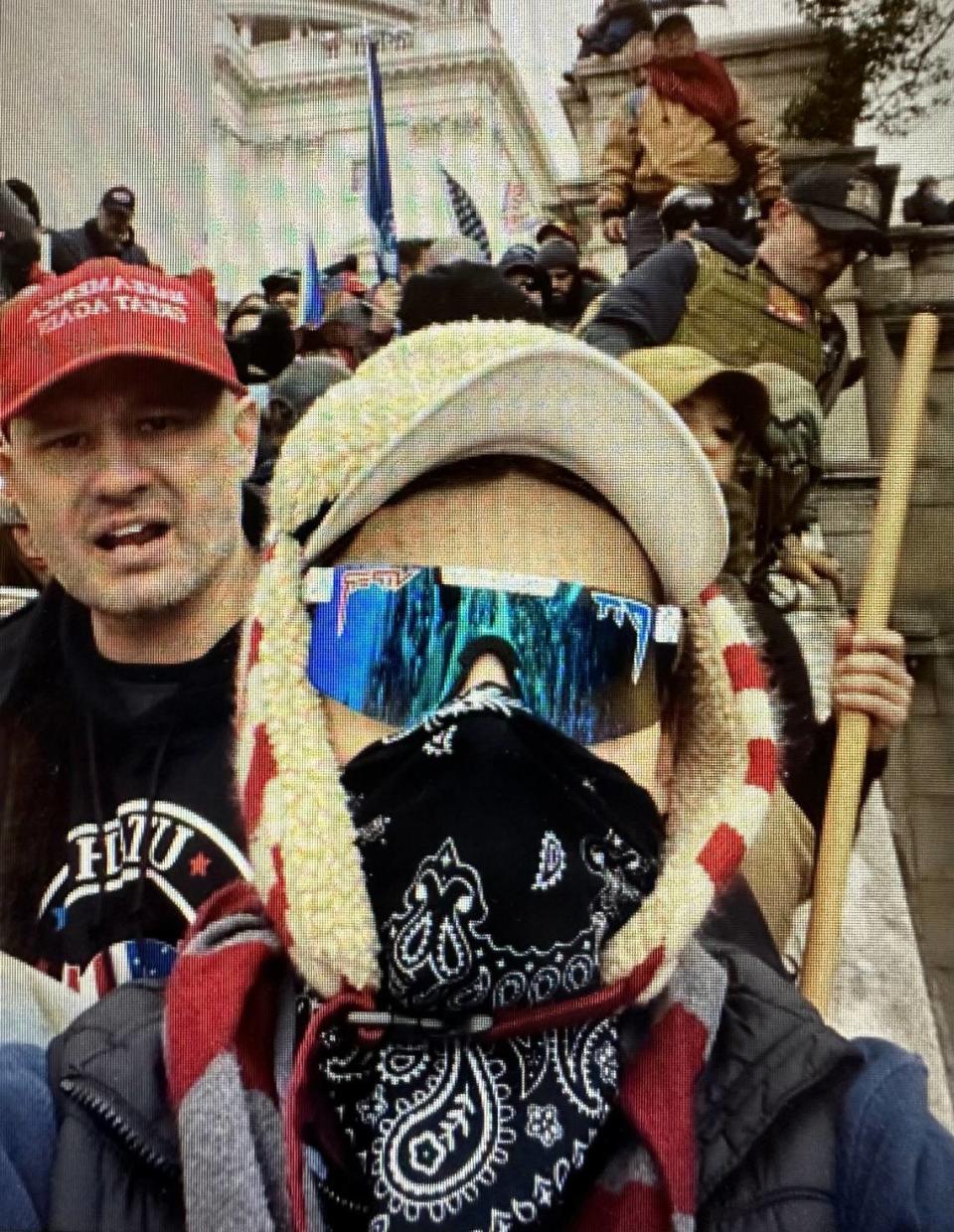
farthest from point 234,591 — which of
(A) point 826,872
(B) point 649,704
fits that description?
(A) point 826,872

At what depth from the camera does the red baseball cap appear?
1.11m

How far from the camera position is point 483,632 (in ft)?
2.56

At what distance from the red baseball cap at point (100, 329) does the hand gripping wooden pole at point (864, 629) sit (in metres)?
0.64

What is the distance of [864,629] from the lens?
1.07 m

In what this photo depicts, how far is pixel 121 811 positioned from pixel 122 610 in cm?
20

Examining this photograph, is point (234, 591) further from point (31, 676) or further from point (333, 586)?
point (333, 586)

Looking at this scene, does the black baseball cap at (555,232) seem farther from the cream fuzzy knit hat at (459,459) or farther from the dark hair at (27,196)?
the dark hair at (27,196)

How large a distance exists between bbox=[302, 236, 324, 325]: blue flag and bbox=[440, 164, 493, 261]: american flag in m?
0.16

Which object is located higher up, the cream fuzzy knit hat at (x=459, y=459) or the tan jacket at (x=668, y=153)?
the tan jacket at (x=668, y=153)

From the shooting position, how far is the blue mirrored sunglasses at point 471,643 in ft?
2.57

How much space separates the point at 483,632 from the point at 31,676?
0.64 metres

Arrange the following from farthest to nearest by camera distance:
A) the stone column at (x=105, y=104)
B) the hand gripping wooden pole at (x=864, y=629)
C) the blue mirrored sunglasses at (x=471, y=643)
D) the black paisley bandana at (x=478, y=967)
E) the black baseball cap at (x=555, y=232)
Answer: the stone column at (x=105, y=104) < the black baseball cap at (x=555, y=232) < the hand gripping wooden pole at (x=864, y=629) < the blue mirrored sunglasses at (x=471, y=643) < the black paisley bandana at (x=478, y=967)

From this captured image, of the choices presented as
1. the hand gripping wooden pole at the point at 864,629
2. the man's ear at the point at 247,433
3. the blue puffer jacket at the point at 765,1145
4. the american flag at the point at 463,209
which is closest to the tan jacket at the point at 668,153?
the american flag at the point at 463,209

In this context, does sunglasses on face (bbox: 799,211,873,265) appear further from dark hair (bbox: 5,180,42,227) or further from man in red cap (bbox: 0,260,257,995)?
dark hair (bbox: 5,180,42,227)
